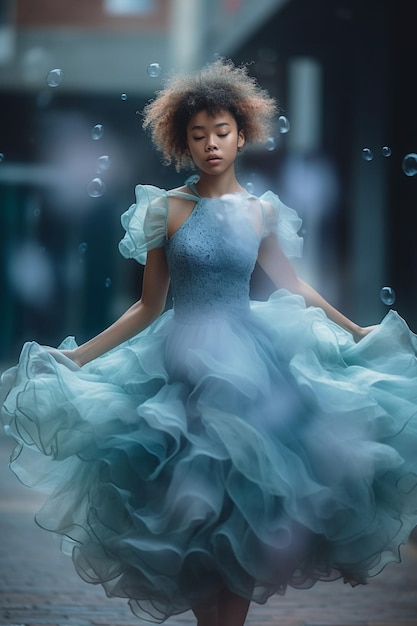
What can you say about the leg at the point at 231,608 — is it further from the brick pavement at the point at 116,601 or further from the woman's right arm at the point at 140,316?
the brick pavement at the point at 116,601

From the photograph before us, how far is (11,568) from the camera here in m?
5.70

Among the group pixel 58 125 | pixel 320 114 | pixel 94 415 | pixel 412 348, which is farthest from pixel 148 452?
pixel 58 125

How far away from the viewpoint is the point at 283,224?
3.83 meters

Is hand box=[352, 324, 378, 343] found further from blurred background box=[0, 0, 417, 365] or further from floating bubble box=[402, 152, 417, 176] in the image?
blurred background box=[0, 0, 417, 365]

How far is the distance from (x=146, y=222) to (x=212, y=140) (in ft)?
1.09

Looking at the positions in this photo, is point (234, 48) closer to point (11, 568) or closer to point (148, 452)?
point (11, 568)

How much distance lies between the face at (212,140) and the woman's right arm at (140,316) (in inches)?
12.4

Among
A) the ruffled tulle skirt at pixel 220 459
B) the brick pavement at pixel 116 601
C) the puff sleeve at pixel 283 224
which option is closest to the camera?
the ruffled tulle skirt at pixel 220 459

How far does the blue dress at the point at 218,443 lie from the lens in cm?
324

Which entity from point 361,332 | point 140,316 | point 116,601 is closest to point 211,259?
point 140,316

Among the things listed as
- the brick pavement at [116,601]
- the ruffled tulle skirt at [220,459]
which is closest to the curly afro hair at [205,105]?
the ruffled tulle skirt at [220,459]

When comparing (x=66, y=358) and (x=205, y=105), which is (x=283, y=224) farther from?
(x=66, y=358)

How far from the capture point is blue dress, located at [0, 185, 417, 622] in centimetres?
324

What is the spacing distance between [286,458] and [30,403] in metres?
0.77
